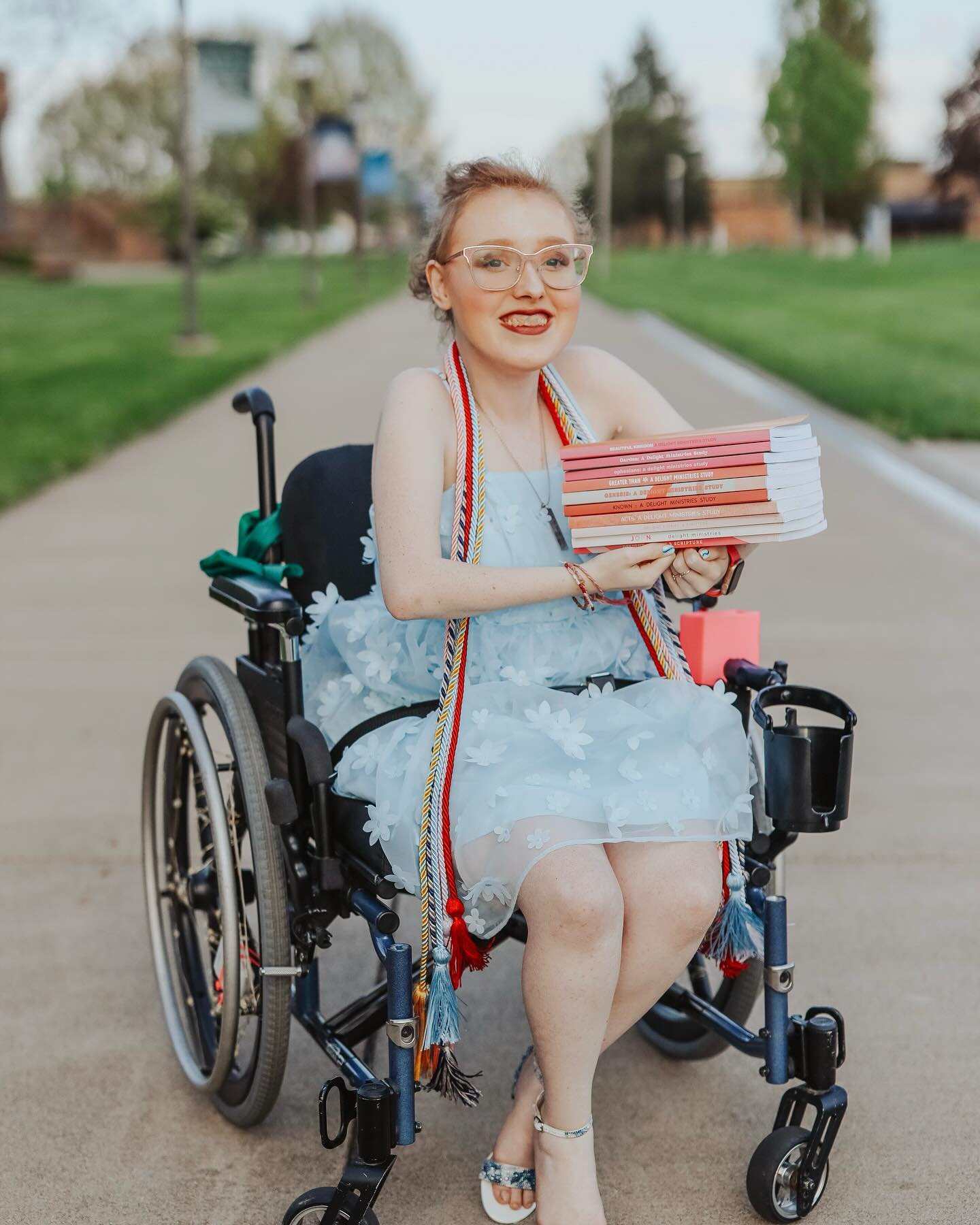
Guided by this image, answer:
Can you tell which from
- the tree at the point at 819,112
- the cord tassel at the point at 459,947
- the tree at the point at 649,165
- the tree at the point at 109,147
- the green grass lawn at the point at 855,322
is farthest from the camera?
the tree at the point at 649,165

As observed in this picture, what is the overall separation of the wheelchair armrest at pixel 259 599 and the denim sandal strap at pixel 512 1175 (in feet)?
2.95

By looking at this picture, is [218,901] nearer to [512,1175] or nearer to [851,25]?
[512,1175]

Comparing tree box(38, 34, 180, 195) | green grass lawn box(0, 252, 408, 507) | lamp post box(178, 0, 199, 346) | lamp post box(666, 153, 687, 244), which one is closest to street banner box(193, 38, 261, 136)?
lamp post box(178, 0, 199, 346)

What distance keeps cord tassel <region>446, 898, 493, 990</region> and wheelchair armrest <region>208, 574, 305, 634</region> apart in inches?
20.8

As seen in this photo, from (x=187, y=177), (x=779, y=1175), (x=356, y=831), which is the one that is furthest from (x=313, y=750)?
(x=187, y=177)

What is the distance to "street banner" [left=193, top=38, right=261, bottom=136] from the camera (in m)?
17.8

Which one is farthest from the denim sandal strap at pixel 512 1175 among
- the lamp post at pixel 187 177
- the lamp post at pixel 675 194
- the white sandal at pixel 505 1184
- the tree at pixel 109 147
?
the lamp post at pixel 675 194

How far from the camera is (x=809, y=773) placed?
2322mm

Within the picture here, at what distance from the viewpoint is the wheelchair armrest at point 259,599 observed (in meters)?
2.50

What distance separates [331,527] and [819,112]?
71.1m

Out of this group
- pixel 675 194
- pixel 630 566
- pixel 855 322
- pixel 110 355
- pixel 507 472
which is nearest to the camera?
pixel 630 566

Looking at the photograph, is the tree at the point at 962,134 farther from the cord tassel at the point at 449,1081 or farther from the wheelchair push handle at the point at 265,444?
the cord tassel at the point at 449,1081

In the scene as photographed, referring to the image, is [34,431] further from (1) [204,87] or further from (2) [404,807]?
(2) [404,807]

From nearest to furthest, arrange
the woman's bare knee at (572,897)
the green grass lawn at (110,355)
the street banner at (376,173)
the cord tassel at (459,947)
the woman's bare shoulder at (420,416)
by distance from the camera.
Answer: the woman's bare knee at (572,897) → the cord tassel at (459,947) → the woman's bare shoulder at (420,416) → the green grass lawn at (110,355) → the street banner at (376,173)
